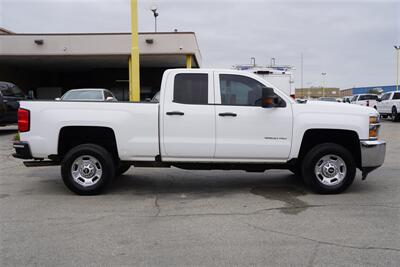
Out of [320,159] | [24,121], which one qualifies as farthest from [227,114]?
[24,121]

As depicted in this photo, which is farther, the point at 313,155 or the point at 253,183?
the point at 253,183

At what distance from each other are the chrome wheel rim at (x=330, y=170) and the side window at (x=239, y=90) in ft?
4.69

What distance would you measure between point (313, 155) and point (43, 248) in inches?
168

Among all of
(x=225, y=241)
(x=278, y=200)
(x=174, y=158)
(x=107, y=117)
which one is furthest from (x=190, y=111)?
(x=225, y=241)

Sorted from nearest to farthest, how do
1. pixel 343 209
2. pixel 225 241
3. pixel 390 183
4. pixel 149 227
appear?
pixel 225 241
pixel 149 227
pixel 343 209
pixel 390 183

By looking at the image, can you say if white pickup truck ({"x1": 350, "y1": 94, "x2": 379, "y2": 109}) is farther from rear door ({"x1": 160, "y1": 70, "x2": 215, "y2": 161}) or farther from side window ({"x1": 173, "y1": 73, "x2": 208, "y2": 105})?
rear door ({"x1": 160, "y1": 70, "x2": 215, "y2": 161})

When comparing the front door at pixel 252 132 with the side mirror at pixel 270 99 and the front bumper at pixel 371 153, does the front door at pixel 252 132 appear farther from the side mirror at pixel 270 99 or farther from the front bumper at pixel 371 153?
the front bumper at pixel 371 153

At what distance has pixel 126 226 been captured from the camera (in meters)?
5.16

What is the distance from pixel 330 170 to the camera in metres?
6.74

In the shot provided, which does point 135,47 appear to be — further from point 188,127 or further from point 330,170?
point 330,170

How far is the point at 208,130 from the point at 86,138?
2131 mm

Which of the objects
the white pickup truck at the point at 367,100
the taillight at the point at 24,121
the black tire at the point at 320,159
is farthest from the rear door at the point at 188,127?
the white pickup truck at the point at 367,100

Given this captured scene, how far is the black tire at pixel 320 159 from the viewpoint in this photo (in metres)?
6.66

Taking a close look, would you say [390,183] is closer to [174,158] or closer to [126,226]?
[174,158]
